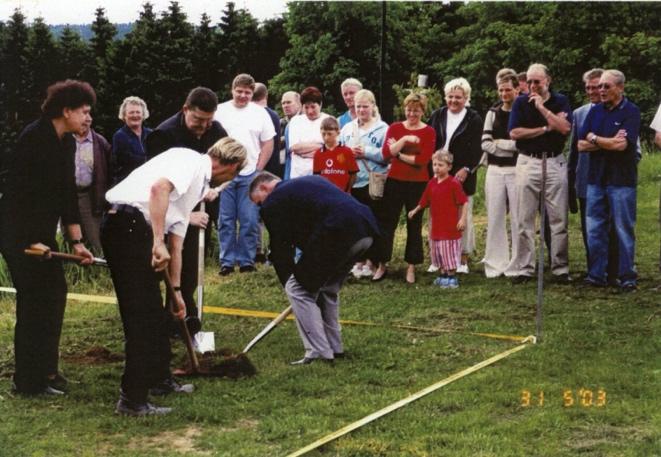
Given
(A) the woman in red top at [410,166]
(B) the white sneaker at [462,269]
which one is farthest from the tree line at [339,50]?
(B) the white sneaker at [462,269]

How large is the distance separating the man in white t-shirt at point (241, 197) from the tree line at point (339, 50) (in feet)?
2.13

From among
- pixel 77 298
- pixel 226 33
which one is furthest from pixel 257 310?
pixel 226 33

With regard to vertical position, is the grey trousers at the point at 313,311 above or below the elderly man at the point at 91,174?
below

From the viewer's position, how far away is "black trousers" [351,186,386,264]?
8594 millimetres

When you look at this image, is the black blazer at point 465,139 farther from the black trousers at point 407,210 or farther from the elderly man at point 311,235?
the elderly man at point 311,235

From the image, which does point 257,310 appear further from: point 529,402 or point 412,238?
point 529,402

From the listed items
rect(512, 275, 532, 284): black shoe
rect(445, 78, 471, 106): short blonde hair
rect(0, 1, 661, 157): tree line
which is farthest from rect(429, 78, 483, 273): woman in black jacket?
rect(512, 275, 532, 284): black shoe

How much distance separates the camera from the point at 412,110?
331 inches

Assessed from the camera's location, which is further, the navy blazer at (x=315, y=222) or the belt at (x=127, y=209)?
the navy blazer at (x=315, y=222)

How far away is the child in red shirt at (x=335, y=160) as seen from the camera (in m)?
8.45

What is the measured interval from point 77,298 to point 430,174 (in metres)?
3.17

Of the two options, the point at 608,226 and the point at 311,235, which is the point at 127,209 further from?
the point at 608,226

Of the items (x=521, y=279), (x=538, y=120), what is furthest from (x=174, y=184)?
(x=521, y=279)
